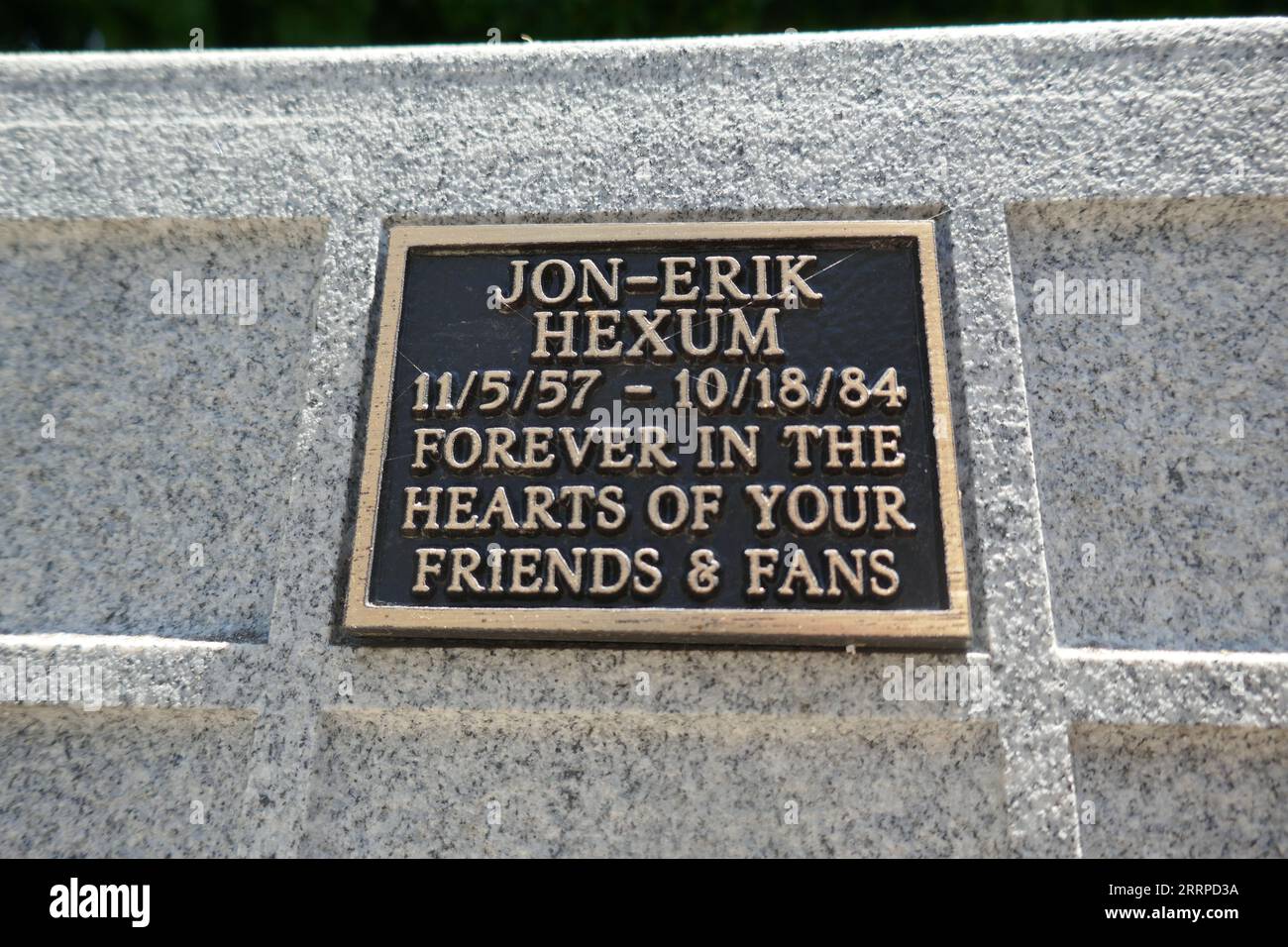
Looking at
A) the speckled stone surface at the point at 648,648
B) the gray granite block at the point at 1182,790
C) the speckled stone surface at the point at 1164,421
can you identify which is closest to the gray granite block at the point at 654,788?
the speckled stone surface at the point at 648,648

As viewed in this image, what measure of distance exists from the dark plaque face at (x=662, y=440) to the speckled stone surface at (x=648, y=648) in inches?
5.3

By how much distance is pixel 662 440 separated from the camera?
235 cm

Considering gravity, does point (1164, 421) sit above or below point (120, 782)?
above

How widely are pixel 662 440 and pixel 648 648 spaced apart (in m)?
0.58

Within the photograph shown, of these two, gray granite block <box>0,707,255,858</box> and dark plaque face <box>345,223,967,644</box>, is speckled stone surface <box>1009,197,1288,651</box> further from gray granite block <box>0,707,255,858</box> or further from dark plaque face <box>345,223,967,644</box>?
gray granite block <box>0,707,255,858</box>

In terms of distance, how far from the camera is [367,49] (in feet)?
9.48

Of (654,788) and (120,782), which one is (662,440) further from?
(120,782)

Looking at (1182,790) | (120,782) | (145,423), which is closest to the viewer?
(1182,790)

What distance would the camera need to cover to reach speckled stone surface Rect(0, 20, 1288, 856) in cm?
218

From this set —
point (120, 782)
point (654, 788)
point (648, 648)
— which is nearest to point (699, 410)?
point (648, 648)

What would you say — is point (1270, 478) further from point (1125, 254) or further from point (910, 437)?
point (910, 437)

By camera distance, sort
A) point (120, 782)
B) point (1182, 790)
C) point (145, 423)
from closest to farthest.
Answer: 1. point (1182, 790)
2. point (120, 782)
3. point (145, 423)

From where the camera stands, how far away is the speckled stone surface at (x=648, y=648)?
218cm

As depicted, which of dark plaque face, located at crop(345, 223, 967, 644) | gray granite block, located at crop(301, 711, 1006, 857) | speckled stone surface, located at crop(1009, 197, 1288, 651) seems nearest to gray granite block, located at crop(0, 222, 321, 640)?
dark plaque face, located at crop(345, 223, 967, 644)
